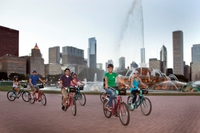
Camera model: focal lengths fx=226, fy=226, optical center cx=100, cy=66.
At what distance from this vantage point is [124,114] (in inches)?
324

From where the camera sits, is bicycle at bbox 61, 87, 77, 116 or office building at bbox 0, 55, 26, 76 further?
office building at bbox 0, 55, 26, 76

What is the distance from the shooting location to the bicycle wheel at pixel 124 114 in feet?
26.3

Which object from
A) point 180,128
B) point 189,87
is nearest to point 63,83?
point 180,128

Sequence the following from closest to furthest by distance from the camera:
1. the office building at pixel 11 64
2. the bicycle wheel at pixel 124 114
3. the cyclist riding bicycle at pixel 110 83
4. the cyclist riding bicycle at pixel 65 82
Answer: the bicycle wheel at pixel 124 114, the cyclist riding bicycle at pixel 110 83, the cyclist riding bicycle at pixel 65 82, the office building at pixel 11 64

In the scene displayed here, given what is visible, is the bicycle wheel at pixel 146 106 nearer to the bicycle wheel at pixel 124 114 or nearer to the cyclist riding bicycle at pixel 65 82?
the bicycle wheel at pixel 124 114

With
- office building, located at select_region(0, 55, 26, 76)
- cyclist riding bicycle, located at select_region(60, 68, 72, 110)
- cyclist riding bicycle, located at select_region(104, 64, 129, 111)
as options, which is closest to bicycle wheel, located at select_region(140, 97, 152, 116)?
cyclist riding bicycle, located at select_region(104, 64, 129, 111)

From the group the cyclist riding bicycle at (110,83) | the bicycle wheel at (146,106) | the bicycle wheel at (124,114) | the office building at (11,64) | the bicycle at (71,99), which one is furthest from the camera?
the office building at (11,64)

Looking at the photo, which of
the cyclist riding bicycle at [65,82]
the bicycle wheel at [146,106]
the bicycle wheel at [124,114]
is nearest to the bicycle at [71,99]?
the cyclist riding bicycle at [65,82]

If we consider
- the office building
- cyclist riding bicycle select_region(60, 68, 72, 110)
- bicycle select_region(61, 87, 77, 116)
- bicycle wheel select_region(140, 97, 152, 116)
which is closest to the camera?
bicycle wheel select_region(140, 97, 152, 116)

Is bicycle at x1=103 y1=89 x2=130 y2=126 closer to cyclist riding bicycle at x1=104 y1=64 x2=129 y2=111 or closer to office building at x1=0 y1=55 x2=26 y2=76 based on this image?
cyclist riding bicycle at x1=104 y1=64 x2=129 y2=111

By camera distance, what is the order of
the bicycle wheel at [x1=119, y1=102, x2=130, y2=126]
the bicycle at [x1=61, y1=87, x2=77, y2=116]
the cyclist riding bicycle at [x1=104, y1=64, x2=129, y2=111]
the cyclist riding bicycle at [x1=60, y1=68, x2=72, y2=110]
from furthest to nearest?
the cyclist riding bicycle at [x1=60, y1=68, x2=72, y2=110], the bicycle at [x1=61, y1=87, x2=77, y2=116], the cyclist riding bicycle at [x1=104, y1=64, x2=129, y2=111], the bicycle wheel at [x1=119, y1=102, x2=130, y2=126]

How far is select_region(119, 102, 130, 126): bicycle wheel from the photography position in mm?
8023

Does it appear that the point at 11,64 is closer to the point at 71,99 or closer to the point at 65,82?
the point at 65,82

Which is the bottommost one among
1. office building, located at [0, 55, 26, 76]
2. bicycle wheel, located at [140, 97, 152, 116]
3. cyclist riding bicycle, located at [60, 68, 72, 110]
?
bicycle wheel, located at [140, 97, 152, 116]
